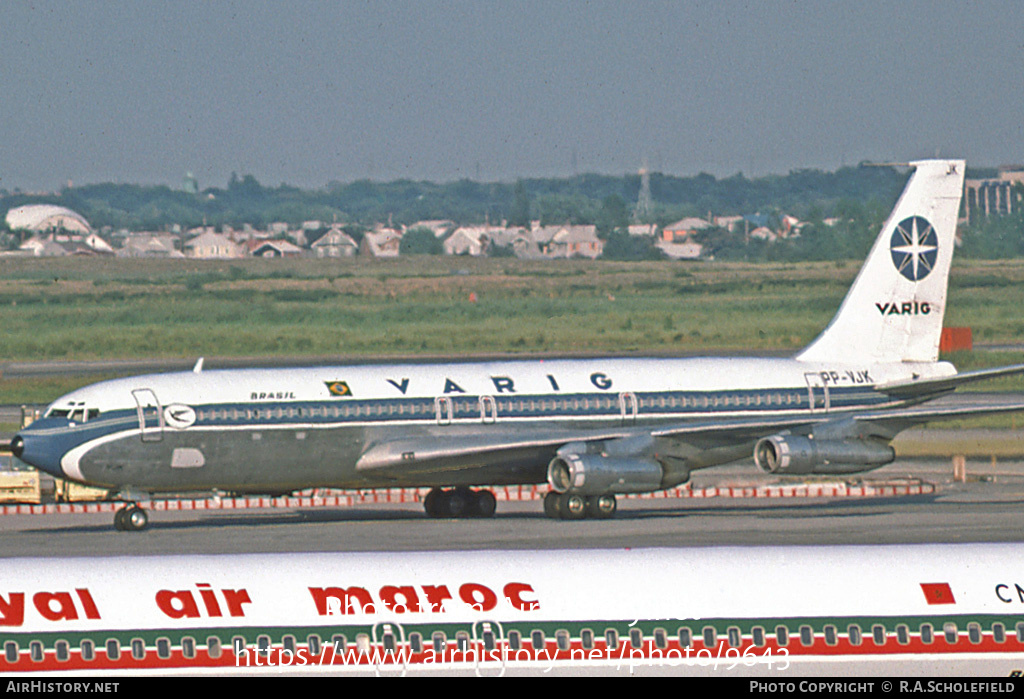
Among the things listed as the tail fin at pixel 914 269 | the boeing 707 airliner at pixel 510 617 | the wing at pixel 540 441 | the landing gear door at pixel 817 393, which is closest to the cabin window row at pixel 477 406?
the landing gear door at pixel 817 393

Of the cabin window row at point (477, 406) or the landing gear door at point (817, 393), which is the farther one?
the landing gear door at point (817, 393)

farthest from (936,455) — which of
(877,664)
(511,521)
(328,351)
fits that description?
(328,351)

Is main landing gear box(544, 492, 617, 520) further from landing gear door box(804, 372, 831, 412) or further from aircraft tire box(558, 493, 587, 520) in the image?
landing gear door box(804, 372, 831, 412)

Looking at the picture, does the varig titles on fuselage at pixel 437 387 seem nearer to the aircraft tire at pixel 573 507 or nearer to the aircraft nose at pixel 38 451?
the aircraft tire at pixel 573 507

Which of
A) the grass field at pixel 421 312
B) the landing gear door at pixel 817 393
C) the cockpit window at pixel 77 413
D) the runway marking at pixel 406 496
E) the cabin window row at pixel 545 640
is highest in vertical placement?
the cabin window row at pixel 545 640

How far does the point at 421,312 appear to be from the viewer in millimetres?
132000

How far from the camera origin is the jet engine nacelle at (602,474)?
4150 cm

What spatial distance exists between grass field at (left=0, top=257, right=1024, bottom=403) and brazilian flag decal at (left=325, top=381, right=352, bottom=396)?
39.2 m

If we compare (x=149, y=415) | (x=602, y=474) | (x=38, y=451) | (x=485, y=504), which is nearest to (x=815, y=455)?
(x=602, y=474)

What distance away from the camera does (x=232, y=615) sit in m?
18.9

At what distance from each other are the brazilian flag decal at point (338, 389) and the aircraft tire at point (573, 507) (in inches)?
248

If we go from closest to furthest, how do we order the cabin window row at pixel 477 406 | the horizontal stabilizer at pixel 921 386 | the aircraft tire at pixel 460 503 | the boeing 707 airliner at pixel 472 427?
the boeing 707 airliner at pixel 472 427
the cabin window row at pixel 477 406
the aircraft tire at pixel 460 503
the horizontal stabilizer at pixel 921 386
